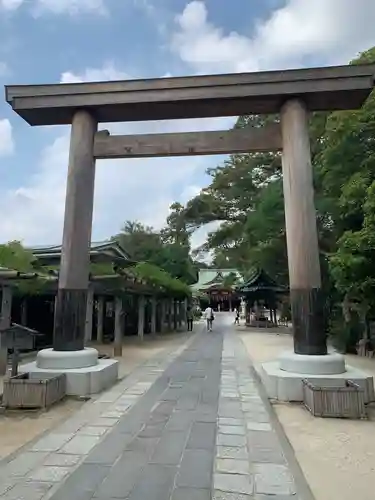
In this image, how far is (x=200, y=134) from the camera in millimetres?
7594

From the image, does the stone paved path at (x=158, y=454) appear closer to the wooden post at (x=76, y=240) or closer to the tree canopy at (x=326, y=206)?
the wooden post at (x=76, y=240)

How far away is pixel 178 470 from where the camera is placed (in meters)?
3.59

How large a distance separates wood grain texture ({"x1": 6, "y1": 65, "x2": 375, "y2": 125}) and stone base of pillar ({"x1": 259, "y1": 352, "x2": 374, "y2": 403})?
4.59m

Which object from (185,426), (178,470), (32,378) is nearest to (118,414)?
(185,426)

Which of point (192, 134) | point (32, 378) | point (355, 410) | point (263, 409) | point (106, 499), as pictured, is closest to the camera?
point (106, 499)

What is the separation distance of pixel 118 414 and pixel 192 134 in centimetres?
504

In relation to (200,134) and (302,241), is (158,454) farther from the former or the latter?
(200,134)

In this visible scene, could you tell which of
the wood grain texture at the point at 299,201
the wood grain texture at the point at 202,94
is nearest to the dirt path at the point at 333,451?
the wood grain texture at the point at 299,201

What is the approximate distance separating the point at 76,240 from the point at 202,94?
349 centimetres

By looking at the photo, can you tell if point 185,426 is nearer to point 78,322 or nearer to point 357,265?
point 78,322

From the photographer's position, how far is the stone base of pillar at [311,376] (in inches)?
239

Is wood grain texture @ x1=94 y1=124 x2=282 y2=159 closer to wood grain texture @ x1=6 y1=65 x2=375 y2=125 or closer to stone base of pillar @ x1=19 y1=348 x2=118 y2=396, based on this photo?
wood grain texture @ x1=6 y1=65 x2=375 y2=125

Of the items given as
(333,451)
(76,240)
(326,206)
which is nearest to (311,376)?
(333,451)

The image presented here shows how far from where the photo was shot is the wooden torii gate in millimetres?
6781
